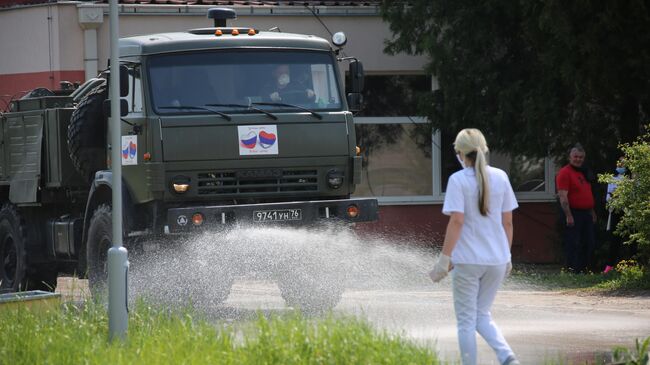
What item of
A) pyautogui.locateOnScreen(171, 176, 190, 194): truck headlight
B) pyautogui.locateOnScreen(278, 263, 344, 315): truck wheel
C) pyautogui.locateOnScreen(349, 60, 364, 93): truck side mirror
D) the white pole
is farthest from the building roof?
the white pole

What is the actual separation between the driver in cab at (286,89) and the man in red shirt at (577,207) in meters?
6.47

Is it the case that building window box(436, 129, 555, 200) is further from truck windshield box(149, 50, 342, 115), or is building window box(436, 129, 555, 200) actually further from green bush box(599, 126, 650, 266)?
truck windshield box(149, 50, 342, 115)

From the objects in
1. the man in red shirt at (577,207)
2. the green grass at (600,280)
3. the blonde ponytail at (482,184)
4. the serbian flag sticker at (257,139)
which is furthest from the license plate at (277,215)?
the man in red shirt at (577,207)

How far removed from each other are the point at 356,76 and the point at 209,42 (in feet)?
5.51

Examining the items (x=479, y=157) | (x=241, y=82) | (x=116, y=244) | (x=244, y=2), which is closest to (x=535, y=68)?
(x=244, y=2)

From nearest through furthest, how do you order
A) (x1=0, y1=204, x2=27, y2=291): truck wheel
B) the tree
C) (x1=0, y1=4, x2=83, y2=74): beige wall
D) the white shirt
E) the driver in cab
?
the white shirt
the driver in cab
(x1=0, y1=204, x2=27, y2=291): truck wheel
the tree
(x1=0, y1=4, x2=83, y2=74): beige wall

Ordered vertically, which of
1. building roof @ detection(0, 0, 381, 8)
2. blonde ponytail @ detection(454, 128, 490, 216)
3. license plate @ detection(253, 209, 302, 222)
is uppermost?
building roof @ detection(0, 0, 381, 8)

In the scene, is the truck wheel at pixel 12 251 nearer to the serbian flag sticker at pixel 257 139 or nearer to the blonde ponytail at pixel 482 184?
the serbian flag sticker at pixel 257 139

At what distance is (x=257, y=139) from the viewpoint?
577 inches

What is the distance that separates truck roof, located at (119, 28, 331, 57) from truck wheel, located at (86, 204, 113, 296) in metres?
1.79

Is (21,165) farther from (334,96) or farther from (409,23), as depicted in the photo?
(409,23)

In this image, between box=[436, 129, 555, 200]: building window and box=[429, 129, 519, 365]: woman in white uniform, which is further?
box=[436, 129, 555, 200]: building window

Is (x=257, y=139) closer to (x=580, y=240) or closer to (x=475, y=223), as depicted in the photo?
(x=475, y=223)

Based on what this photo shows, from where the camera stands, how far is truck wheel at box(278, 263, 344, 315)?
1456cm
